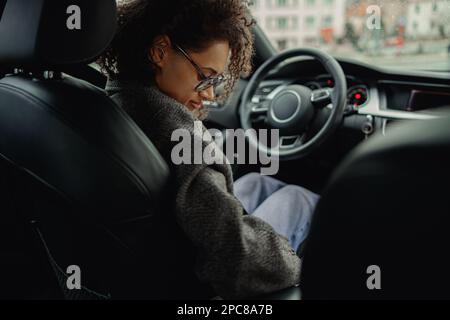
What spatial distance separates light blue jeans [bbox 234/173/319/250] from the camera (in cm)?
175

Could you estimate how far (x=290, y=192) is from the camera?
1.98 metres

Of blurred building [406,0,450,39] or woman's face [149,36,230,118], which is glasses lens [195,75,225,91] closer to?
woman's face [149,36,230,118]

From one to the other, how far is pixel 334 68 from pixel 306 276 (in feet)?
4.91

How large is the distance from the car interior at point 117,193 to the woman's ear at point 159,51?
141mm

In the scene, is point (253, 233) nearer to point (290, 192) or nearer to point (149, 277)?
→ point (149, 277)

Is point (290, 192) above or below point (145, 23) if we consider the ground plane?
below

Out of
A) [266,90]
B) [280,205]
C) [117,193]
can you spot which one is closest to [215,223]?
[117,193]

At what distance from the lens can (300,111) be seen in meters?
2.33

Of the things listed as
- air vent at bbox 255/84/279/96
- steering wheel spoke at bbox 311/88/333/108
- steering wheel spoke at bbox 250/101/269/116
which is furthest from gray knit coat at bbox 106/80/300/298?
air vent at bbox 255/84/279/96

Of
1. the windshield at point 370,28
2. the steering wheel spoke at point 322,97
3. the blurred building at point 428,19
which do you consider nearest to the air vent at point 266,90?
the windshield at point 370,28

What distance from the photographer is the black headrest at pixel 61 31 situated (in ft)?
3.72
